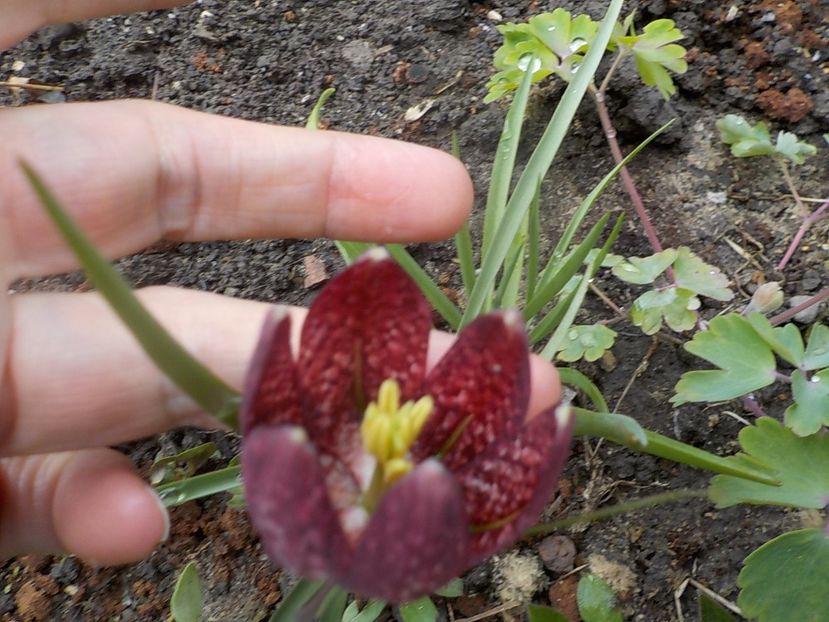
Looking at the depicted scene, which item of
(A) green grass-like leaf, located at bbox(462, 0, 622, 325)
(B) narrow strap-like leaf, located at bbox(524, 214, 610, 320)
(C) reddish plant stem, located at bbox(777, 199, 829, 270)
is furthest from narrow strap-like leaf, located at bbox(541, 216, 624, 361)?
(C) reddish plant stem, located at bbox(777, 199, 829, 270)

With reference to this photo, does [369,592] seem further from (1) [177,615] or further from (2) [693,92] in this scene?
(2) [693,92]

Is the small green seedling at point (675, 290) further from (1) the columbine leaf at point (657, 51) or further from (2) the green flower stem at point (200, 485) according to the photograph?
(2) the green flower stem at point (200, 485)

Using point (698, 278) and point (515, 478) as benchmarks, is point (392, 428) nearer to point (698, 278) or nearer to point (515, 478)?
point (515, 478)

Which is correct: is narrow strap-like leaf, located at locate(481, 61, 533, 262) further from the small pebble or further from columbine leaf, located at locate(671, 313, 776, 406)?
the small pebble

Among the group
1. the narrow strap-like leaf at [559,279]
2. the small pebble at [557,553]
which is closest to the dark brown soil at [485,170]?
the small pebble at [557,553]

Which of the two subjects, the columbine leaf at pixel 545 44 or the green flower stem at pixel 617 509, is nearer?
the green flower stem at pixel 617 509

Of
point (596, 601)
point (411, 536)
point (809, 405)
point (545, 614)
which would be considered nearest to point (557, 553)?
point (596, 601)
